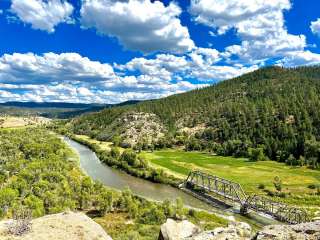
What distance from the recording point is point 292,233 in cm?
1878

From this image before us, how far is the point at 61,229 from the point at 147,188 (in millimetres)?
107326

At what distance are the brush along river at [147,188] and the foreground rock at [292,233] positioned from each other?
7434 centimetres

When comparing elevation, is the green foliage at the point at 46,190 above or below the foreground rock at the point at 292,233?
below

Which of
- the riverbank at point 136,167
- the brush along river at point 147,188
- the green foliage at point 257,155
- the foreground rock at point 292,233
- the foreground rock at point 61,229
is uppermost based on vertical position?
the foreground rock at point 292,233

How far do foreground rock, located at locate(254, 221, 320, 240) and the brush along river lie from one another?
7434 centimetres

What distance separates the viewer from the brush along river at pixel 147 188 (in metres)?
98.6

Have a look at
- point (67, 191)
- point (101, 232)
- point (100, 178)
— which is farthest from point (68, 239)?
point (100, 178)

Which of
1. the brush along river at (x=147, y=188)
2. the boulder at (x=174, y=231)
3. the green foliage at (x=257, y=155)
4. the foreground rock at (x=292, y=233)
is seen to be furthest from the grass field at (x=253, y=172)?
the foreground rock at (x=292, y=233)

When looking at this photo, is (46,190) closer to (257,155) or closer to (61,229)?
(61,229)

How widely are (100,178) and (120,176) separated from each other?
30.1 feet

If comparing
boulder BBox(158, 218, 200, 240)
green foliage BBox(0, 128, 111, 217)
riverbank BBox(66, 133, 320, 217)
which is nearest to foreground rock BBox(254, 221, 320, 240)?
boulder BBox(158, 218, 200, 240)

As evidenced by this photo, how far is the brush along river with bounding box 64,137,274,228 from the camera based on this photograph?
98556 mm

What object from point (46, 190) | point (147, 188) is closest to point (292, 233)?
point (46, 190)

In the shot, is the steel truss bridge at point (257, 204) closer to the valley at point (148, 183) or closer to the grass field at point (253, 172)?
the valley at point (148, 183)
